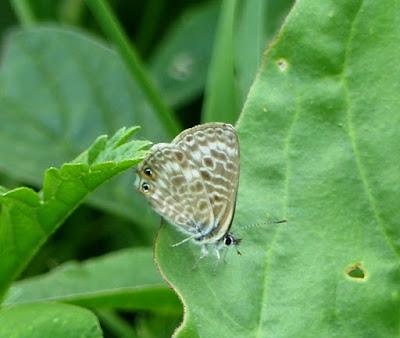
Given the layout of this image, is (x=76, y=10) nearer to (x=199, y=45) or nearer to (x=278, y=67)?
(x=199, y=45)

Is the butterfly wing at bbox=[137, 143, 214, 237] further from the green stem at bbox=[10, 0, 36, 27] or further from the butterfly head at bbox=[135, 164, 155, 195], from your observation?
the green stem at bbox=[10, 0, 36, 27]

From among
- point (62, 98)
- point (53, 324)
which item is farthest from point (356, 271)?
point (62, 98)

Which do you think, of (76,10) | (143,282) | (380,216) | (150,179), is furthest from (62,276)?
(76,10)

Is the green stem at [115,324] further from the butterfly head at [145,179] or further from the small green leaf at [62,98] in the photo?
the butterfly head at [145,179]

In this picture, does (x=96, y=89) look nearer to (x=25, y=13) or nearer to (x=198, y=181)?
(x=25, y=13)

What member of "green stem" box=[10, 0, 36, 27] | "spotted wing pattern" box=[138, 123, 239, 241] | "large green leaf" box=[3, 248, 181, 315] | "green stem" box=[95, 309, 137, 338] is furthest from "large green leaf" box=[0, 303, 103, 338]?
"green stem" box=[10, 0, 36, 27]

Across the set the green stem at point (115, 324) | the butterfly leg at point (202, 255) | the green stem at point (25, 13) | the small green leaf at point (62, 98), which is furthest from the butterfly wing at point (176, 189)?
the green stem at point (25, 13)
